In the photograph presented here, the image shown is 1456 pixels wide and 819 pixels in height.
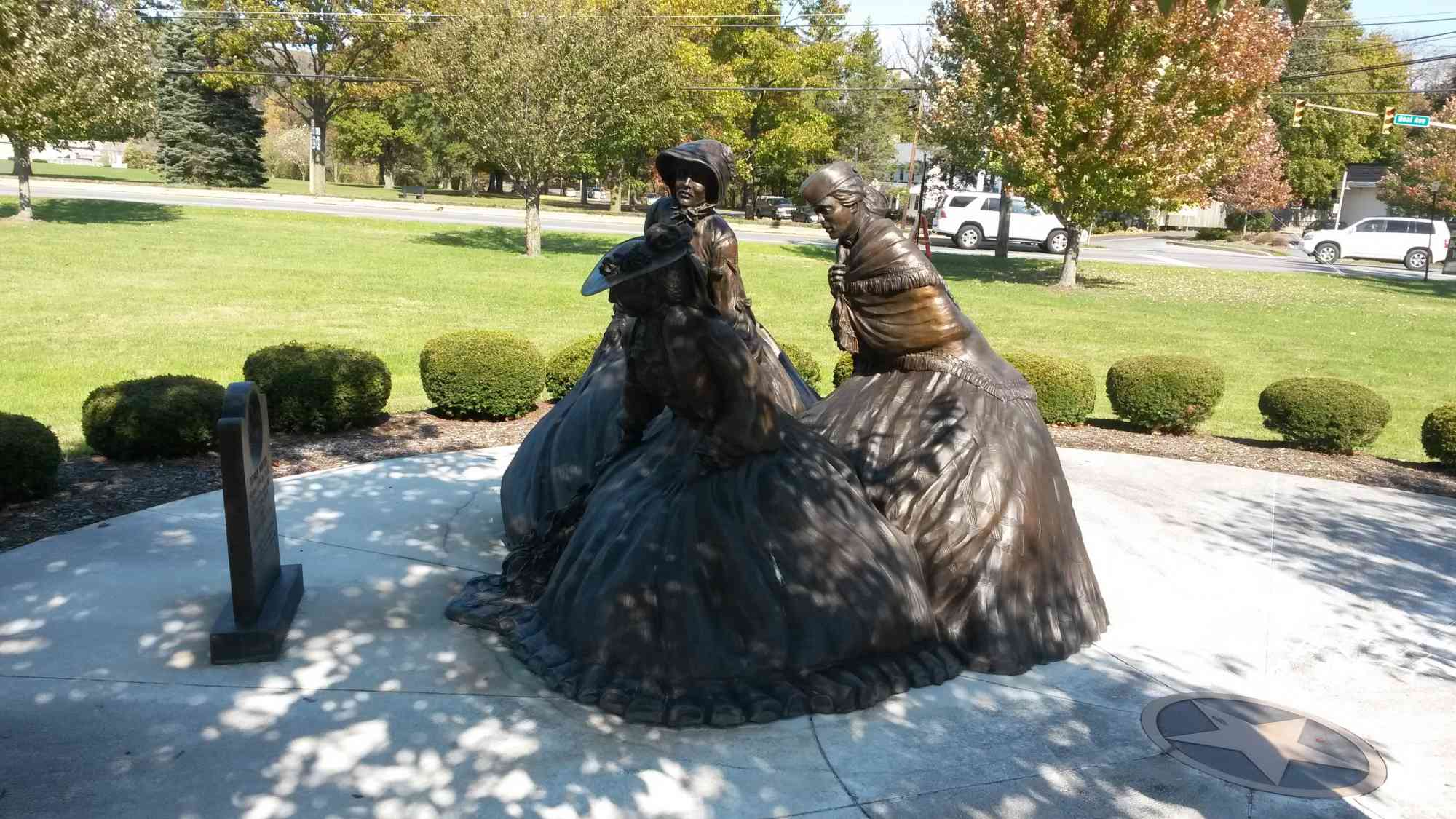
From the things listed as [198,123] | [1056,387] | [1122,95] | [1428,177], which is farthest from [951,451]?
[198,123]

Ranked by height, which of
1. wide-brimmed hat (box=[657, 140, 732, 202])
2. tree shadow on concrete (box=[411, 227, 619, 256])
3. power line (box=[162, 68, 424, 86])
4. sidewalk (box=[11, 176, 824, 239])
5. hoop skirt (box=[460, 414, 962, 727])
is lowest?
hoop skirt (box=[460, 414, 962, 727])

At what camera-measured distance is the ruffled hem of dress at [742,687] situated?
4750 millimetres

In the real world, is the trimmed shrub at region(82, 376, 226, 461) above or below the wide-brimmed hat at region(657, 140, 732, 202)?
below

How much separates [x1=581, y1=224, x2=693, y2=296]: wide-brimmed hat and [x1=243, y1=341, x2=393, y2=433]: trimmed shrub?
619 centimetres

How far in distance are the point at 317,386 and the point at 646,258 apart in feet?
20.8

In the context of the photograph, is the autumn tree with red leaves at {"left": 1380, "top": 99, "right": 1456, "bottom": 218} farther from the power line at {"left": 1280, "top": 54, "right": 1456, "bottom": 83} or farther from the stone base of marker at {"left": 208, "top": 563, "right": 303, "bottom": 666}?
the stone base of marker at {"left": 208, "top": 563, "right": 303, "bottom": 666}

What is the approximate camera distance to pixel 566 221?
38.5 meters

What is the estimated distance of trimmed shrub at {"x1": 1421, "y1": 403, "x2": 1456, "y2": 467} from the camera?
1064 centimetres

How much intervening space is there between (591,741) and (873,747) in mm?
1245

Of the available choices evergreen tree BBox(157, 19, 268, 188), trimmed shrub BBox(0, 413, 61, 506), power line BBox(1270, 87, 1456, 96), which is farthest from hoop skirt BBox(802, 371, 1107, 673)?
power line BBox(1270, 87, 1456, 96)

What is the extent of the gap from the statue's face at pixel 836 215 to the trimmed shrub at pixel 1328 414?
7549 mm

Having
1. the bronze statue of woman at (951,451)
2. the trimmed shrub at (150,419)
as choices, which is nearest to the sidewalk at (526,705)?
the bronze statue of woman at (951,451)

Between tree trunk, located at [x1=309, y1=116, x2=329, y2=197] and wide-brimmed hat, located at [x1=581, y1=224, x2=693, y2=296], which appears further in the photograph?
tree trunk, located at [x1=309, y1=116, x2=329, y2=197]

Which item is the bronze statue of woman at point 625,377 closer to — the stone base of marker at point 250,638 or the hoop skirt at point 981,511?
the hoop skirt at point 981,511
